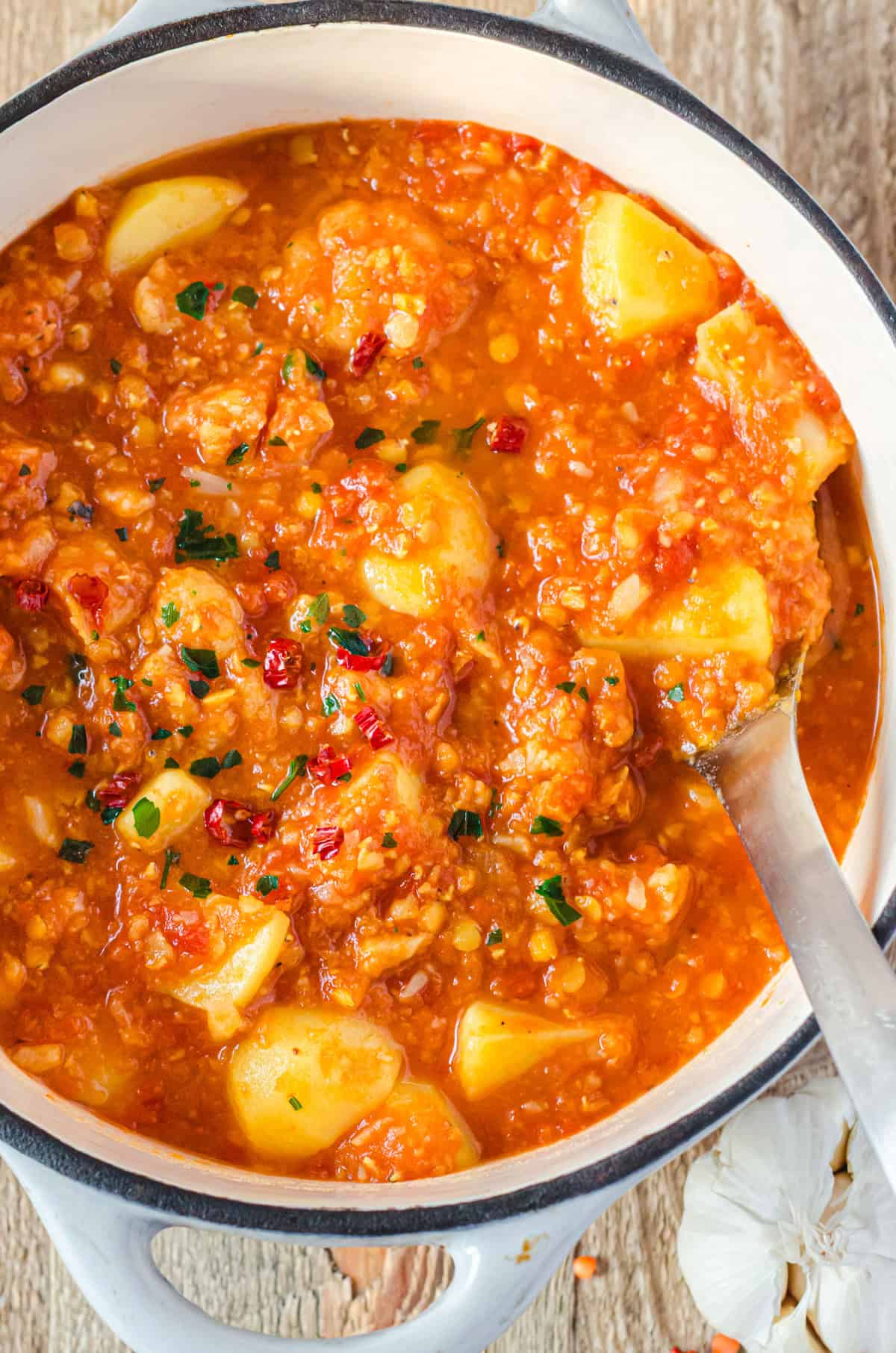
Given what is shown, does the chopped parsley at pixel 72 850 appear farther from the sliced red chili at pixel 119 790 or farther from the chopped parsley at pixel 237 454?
the chopped parsley at pixel 237 454

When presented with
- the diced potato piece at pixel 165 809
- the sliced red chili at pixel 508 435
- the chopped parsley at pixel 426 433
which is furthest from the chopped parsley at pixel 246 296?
the diced potato piece at pixel 165 809

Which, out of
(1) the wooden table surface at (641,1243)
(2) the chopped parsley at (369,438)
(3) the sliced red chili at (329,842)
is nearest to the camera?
(3) the sliced red chili at (329,842)

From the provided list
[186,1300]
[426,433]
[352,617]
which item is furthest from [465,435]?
[186,1300]

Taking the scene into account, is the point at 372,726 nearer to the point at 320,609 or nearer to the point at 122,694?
the point at 320,609

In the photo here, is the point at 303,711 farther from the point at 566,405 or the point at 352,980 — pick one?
the point at 566,405

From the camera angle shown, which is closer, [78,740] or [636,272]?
[78,740]

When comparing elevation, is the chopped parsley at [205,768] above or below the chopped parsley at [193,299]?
below
